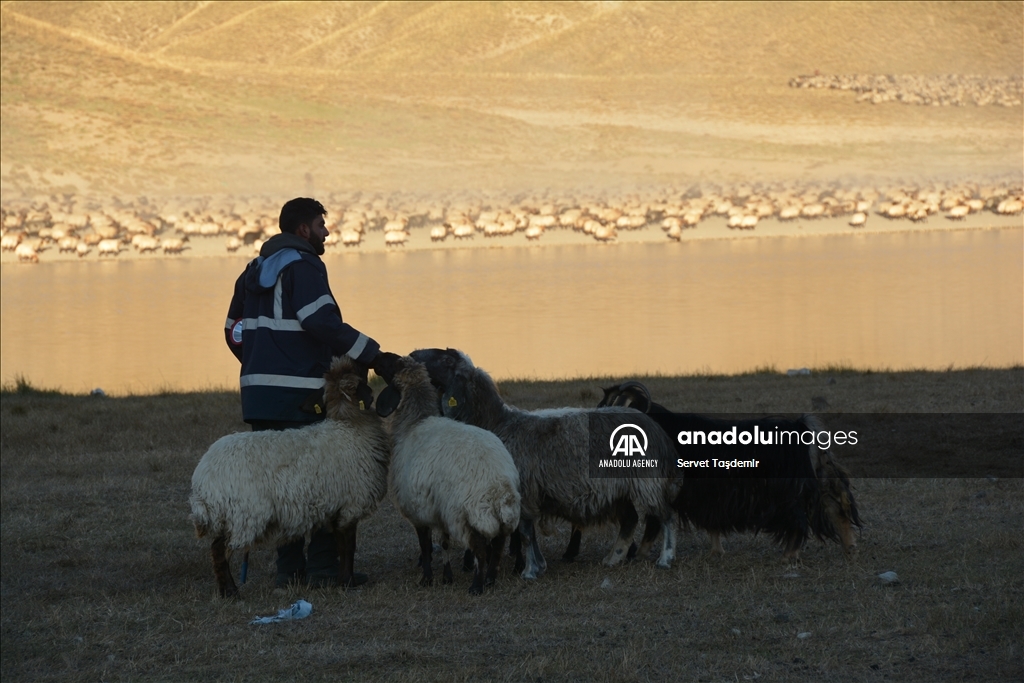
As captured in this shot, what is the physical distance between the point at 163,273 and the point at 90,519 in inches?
1006

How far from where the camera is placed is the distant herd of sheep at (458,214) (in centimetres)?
4041

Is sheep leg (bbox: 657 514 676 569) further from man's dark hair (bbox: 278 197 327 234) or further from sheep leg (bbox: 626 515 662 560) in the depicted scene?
man's dark hair (bbox: 278 197 327 234)

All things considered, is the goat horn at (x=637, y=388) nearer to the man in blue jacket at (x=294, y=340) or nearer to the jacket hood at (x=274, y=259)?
the man in blue jacket at (x=294, y=340)

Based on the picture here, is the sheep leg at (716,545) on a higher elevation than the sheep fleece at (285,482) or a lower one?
lower

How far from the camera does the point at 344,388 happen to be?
7613 millimetres

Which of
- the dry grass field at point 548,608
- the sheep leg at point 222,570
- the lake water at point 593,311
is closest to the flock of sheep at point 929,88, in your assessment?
the lake water at point 593,311

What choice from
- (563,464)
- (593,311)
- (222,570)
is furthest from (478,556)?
(593,311)

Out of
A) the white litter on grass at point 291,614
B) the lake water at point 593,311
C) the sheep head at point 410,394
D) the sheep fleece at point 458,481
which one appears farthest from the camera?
the lake water at point 593,311

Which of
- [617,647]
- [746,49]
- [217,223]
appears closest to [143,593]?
[617,647]

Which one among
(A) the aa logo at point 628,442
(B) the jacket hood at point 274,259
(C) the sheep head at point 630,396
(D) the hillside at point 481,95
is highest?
(D) the hillside at point 481,95

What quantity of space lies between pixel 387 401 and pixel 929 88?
231ft

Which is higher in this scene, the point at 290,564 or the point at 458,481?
the point at 458,481

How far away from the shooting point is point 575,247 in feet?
123

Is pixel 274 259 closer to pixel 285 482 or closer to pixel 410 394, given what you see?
pixel 410 394
